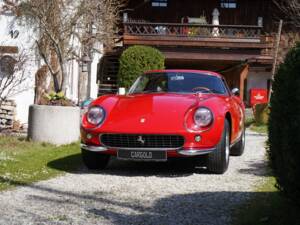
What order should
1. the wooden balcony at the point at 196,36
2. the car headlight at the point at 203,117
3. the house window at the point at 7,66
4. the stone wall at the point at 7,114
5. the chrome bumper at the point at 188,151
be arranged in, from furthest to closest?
the wooden balcony at the point at 196,36 < the stone wall at the point at 7,114 < the house window at the point at 7,66 < the car headlight at the point at 203,117 < the chrome bumper at the point at 188,151

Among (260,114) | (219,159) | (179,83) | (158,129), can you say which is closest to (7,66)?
(179,83)

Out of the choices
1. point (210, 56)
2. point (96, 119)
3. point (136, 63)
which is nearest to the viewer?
Answer: point (96, 119)

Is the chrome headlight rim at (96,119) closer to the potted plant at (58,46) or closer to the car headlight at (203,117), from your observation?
the car headlight at (203,117)

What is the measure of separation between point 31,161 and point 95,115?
1.36 meters

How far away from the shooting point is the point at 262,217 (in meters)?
4.96

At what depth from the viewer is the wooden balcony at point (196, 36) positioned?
2350cm

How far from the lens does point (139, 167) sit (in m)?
8.11

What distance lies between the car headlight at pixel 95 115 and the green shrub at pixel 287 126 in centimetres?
322

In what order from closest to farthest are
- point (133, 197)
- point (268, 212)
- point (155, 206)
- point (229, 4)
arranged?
1. point (268, 212)
2. point (155, 206)
3. point (133, 197)
4. point (229, 4)

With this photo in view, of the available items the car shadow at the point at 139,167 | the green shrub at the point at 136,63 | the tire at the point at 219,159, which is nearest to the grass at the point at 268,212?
the tire at the point at 219,159

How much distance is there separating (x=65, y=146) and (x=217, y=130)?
3639 mm

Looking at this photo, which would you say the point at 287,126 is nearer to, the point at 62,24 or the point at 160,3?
the point at 62,24

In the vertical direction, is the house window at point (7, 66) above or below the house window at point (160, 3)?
below

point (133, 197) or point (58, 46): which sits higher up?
point (58, 46)
